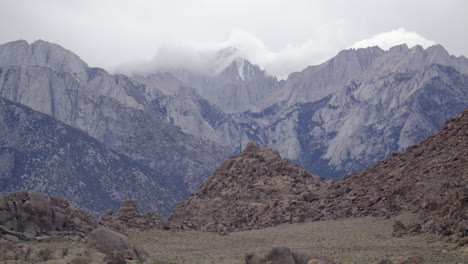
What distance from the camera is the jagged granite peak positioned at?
3802 inches

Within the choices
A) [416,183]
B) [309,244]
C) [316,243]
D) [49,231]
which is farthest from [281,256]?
[416,183]

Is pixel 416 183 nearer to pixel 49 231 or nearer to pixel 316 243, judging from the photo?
pixel 316 243

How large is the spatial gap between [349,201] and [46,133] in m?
110

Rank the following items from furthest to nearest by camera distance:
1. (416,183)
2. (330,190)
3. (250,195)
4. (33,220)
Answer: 1. (250,195)
2. (330,190)
3. (416,183)
4. (33,220)

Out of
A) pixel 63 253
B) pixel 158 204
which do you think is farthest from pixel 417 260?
pixel 158 204

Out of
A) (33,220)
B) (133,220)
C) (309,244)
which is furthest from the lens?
(133,220)

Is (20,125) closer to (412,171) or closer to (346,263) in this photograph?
(412,171)

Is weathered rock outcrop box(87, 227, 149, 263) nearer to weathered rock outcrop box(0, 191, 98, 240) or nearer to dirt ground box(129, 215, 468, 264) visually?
dirt ground box(129, 215, 468, 264)

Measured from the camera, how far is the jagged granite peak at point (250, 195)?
317ft

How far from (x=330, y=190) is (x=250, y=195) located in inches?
524

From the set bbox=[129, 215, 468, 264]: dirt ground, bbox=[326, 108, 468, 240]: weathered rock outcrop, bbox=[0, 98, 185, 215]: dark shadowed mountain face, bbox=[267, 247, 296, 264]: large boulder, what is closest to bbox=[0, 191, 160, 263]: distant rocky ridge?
bbox=[129, 215, 468, 264]: dirt ground

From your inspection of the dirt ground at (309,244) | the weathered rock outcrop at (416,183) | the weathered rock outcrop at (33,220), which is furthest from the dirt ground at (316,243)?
the weathered rock outcrop at (33,220)

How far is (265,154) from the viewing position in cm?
12056

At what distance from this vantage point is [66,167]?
558 feet
